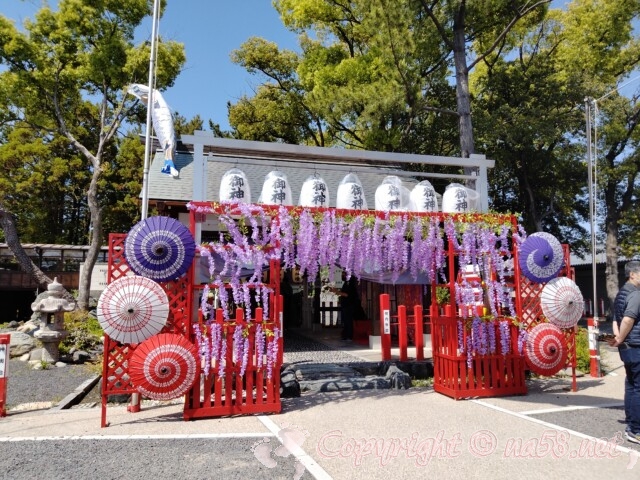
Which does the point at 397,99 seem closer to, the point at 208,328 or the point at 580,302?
the point at 580,302

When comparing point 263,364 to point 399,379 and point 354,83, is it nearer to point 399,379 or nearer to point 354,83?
point 399,379

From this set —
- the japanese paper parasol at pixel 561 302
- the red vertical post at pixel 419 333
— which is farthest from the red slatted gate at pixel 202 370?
the japanese paper parasol at pixel 561 302

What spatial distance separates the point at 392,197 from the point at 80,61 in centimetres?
1558

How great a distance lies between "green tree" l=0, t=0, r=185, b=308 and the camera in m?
17.0

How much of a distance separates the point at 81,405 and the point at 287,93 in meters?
17.0

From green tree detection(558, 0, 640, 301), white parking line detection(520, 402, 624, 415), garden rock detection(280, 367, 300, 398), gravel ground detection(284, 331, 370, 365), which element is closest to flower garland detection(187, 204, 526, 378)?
garden rock detection(280, 367, 300, 398)

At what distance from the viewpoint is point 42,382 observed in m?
9.10

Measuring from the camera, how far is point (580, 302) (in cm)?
793

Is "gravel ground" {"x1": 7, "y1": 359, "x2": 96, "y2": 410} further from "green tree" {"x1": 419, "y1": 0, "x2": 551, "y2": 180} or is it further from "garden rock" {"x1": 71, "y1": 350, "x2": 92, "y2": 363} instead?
"green tree" {"x1": 419, "y1": 0, "x2": 551, "y2": 180}

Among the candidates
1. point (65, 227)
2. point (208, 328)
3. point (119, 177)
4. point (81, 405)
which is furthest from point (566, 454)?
point (65, 227)

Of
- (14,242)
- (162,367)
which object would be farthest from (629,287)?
(14,242)

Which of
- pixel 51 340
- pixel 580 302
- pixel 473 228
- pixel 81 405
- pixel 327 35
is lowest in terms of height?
pixel 81 405

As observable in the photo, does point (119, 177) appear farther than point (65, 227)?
No

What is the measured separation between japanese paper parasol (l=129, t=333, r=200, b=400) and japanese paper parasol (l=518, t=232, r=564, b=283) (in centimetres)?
569
